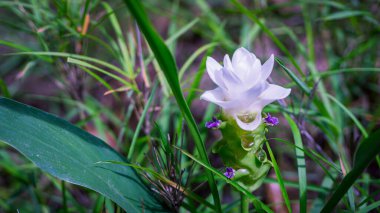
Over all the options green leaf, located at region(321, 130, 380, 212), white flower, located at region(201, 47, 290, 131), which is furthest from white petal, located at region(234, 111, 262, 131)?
green leaf, located at region(321, 130, 380, 212)

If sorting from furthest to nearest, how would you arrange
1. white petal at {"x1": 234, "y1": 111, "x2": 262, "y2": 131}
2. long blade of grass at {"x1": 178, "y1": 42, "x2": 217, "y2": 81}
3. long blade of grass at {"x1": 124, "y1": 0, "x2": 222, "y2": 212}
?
long blade of grass at {"x1": 178, "y1": 42, "x2": 217, "y2": 81}, white petal at {"x1": 234, "y1": 111, "x2": 262, "y2": 131}, long blade of grass at {"x1": 124, "y1": 0, "x2": 222, "y2": 212}

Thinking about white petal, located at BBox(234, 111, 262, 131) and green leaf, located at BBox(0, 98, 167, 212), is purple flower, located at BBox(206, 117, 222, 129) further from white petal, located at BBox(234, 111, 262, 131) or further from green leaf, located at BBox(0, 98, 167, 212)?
green leaf, located at BBox(0, 98, 167, 212)

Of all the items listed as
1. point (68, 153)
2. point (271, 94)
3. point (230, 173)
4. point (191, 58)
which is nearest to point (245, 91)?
point (271, 94)

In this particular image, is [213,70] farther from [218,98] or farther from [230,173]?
[230,173]

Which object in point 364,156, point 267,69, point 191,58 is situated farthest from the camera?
point 191,58

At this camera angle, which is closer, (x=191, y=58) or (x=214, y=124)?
(x=214, y=124)

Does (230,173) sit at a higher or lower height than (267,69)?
lower

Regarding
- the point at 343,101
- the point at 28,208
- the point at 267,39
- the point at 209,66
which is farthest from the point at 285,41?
the point at 28,208
